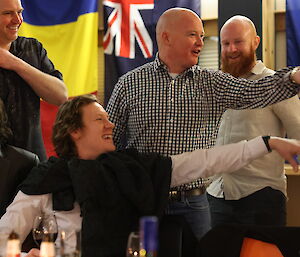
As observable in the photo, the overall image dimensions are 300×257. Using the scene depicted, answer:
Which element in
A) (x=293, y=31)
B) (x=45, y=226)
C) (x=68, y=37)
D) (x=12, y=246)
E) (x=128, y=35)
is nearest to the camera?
(x=12, y=246)

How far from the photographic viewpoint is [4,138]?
8.23ft

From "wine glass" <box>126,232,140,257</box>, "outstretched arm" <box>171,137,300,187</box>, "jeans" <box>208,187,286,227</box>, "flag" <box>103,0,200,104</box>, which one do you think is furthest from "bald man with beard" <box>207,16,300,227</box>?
"flag" <box>103,0,200,104</box>

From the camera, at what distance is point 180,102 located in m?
2.50

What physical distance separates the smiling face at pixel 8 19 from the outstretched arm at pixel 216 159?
41.6 inches

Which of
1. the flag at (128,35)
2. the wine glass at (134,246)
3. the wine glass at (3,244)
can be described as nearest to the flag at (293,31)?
the flag at (128,35)

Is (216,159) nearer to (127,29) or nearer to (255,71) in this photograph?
(255,71)

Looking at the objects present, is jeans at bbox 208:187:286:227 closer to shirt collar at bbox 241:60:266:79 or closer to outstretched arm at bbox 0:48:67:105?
shirt collar at bbox 241:60:266:79

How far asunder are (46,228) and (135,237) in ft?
1.67

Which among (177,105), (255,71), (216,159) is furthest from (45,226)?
(255,71)

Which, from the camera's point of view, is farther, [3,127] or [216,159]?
[3,127]

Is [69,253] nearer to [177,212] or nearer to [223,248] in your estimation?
[223,248]

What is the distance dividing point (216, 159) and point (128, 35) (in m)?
2.43

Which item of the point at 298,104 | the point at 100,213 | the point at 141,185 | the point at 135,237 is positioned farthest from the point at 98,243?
the point at 298,104

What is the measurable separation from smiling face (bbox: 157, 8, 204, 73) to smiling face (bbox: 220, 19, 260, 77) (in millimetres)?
352
